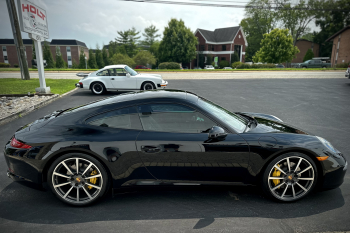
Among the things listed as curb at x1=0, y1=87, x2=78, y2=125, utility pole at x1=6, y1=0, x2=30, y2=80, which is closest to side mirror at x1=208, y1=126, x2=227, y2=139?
curb at x1=0, y1=87, x2=78, y2=125

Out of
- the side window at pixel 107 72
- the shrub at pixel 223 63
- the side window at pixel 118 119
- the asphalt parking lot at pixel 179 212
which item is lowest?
the asphalt parking lot at pixel 179 212

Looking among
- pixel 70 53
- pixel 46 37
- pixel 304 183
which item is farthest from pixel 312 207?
pixel 70 53

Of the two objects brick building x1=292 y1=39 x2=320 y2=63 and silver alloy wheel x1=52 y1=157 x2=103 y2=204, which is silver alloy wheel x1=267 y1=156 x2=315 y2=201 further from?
brick building x1=292 y1=39 x2=320 y2=63

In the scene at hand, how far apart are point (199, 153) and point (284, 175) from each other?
44.1 inches

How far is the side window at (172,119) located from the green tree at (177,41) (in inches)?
1865

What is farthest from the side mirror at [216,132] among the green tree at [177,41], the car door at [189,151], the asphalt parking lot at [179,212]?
the green tree at [177,41]

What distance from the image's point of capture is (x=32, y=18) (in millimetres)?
11578

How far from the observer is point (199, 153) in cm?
278

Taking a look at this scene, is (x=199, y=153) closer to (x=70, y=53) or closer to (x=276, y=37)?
(x=276, y=37)

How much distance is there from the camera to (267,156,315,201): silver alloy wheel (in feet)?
9.49

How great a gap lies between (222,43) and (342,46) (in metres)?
25.5

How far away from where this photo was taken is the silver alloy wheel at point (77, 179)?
2.85 meters

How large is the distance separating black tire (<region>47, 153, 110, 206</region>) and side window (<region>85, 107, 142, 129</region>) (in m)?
0.44

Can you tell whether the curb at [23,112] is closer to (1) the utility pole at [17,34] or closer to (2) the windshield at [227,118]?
(2) the windshield at [227,118]
